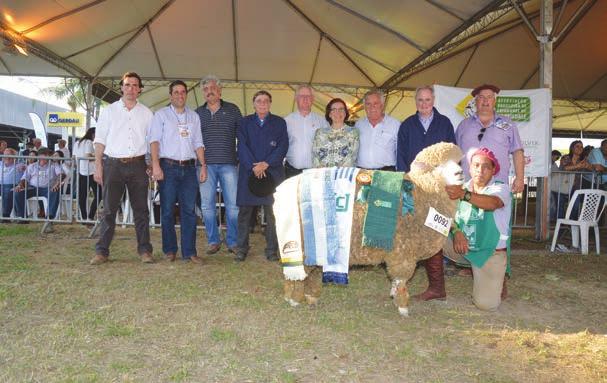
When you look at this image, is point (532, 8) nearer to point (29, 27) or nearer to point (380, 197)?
point (380, 197)

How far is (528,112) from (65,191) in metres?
7.80

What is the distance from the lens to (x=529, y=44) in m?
11.4

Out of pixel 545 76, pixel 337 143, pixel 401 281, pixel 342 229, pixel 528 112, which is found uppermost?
pixel 545 76

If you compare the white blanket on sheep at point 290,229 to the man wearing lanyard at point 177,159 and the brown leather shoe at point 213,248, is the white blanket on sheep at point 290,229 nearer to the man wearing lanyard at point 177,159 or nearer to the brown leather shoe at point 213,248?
the man wearing lanyard at point 177,159

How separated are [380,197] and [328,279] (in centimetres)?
71

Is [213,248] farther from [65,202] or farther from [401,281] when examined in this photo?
[65,202]

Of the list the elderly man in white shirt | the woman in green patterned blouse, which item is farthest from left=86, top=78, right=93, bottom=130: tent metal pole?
the elderly man in white shirt

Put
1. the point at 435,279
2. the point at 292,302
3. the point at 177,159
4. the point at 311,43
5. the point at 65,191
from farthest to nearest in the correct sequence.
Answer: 1. the point at 311,43
2. the point at 65,191
3. the point at 177,159
4. the point at 435,279
5. the point at 292,302

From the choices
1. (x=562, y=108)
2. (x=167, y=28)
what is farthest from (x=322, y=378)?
Result: (x=562, y=108)

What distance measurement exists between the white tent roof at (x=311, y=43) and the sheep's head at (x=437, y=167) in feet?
17.9

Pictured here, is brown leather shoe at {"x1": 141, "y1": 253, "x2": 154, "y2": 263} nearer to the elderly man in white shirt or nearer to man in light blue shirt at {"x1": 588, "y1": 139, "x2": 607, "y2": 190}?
the elderly man in white shirt

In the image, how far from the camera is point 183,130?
16.6 feet

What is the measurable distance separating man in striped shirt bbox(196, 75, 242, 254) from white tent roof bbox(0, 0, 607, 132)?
4.81 metres

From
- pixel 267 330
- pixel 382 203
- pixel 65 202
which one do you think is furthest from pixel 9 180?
pixel 382 203
